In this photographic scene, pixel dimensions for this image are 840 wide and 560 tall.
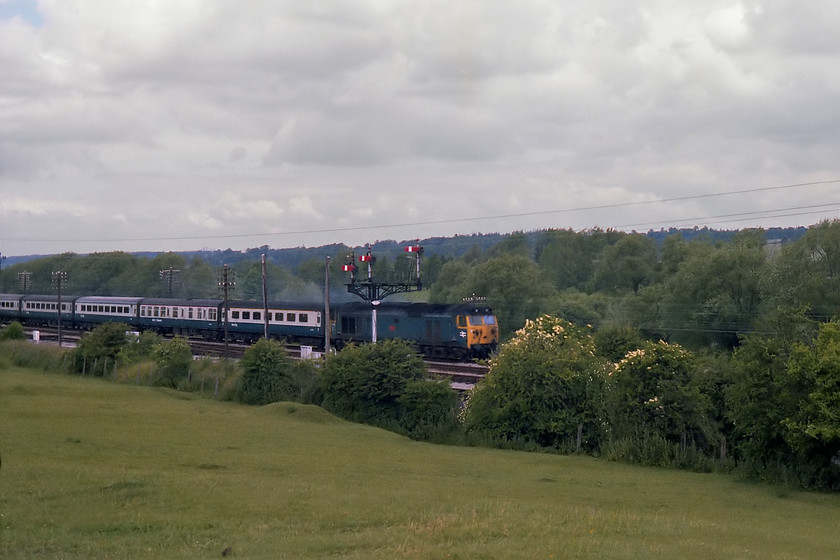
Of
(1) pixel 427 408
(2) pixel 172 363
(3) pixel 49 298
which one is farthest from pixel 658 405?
(3) pixel 49 298

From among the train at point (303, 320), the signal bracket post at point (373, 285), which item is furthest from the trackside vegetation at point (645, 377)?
the signal bracket post at point (373, 285)

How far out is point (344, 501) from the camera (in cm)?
2152

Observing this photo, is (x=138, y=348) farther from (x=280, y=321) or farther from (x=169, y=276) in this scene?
(x=169, y=276)

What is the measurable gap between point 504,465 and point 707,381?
350 inches

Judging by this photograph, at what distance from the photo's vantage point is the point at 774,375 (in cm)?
2706

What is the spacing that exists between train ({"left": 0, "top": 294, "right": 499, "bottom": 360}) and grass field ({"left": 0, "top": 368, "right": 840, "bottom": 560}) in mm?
15382

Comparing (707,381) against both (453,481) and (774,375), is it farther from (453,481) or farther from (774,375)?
(453,481)

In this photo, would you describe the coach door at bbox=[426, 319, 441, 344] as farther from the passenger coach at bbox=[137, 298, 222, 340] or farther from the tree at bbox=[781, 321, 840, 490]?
the tree at bbox=[781, 321, 840, 490]

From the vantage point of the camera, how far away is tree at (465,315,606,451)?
34219mm

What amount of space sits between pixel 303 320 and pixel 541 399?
33790 mm

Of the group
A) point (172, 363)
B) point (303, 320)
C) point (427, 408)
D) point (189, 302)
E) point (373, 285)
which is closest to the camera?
point (427, 408)

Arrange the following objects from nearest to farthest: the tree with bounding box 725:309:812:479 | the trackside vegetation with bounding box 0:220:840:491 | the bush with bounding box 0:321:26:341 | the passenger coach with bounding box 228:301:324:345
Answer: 1. the tree with bounding box 725:309:812:479
2. the trackside vegetation with bounding box 0:220:840:491
3. the passenger coach with bounding box 228:301:324:345
4. the bush with bounding box 0:321:26:341

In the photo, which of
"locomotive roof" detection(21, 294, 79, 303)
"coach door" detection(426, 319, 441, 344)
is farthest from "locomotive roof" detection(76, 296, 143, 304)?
"coach door" detection(426, 319, 441, 344)

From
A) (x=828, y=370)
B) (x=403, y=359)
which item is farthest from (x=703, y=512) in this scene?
(x=403, y=359)
